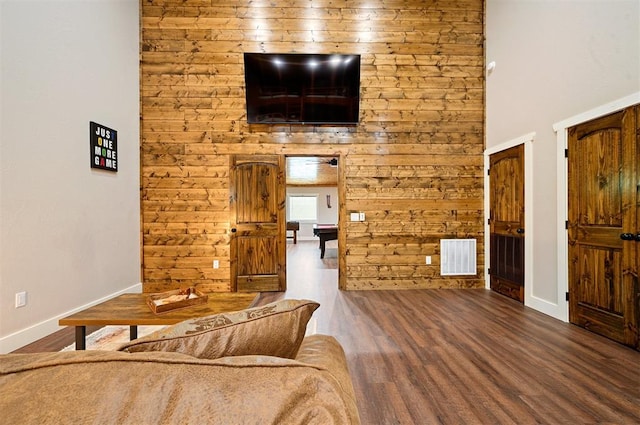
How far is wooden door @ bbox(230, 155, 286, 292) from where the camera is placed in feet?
13.9

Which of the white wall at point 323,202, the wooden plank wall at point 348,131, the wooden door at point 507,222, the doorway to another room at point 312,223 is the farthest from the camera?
the white wall at point 323,202

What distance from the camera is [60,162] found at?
2.85 metres

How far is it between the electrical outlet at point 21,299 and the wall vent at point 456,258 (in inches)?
190

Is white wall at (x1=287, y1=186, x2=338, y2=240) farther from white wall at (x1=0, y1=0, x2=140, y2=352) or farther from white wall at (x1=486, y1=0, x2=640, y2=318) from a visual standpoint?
white wall at (x1=0, y1=0, x2=140, y2=352)

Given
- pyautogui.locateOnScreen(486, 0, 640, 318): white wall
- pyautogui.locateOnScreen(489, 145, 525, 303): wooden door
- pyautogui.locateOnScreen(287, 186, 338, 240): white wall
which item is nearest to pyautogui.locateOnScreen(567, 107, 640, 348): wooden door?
pyautogui.locateOnScreen(486, 0, 640, 318): white wall

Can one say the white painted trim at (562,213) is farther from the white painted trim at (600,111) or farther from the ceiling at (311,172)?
the ceiling at (311,172)

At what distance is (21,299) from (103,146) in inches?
71.5

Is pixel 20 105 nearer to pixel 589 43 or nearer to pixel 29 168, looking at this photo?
pixel 29 168

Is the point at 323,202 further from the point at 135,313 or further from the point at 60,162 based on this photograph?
the point at 135,313

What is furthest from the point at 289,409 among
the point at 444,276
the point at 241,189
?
the point at 444,276

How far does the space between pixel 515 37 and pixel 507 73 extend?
1.41 feet

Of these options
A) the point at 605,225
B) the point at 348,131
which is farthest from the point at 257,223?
the point at 605,225

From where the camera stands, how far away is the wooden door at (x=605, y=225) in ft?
7.89

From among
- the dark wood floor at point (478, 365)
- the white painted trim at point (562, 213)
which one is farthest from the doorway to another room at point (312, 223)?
the white painted trim at point (562, 213)
